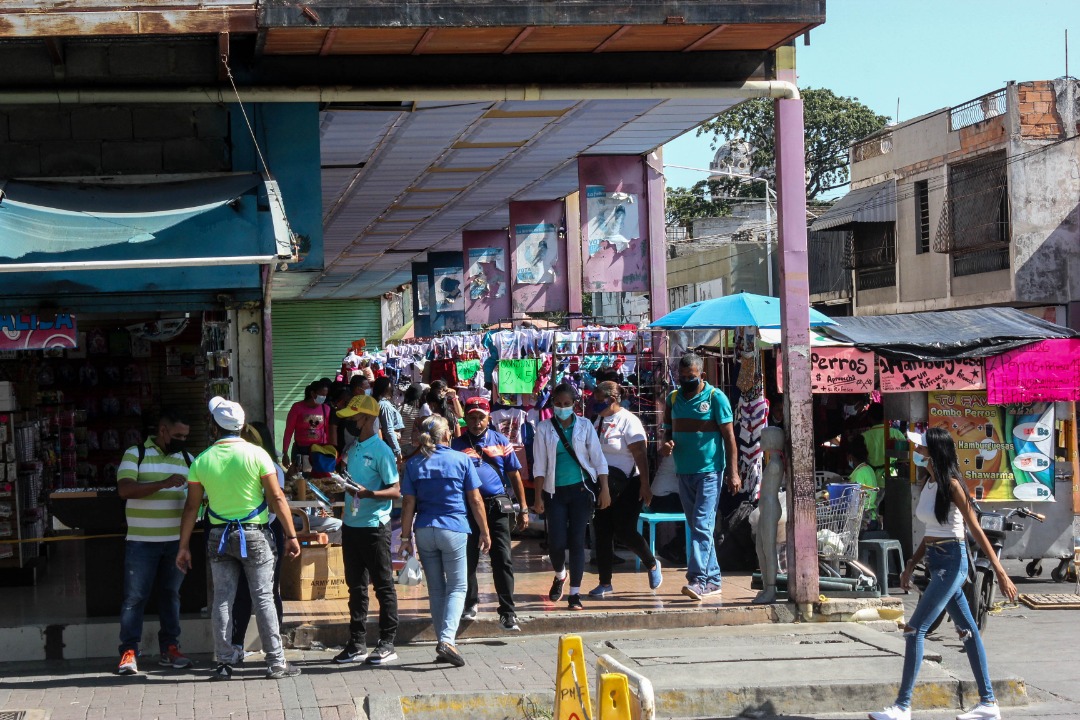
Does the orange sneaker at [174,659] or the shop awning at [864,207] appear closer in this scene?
the orange sneaker at [174,659]

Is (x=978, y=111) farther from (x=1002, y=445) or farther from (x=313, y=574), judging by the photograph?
(x=313, y=574)

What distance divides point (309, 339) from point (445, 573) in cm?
2294

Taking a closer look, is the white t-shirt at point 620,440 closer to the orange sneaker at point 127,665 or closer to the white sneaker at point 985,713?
the white sneaker at point 985,713

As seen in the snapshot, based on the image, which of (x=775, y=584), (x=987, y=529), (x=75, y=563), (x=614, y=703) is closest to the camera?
(x=614, y=703)

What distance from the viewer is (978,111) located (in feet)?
91.6

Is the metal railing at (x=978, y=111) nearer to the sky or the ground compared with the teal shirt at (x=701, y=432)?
nearer to the sky

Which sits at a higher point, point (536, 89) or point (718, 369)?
point (536, 89)

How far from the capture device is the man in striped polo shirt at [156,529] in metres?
8.70

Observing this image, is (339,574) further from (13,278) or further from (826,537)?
(826,537)

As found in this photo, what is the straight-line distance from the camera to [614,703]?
17.2ft

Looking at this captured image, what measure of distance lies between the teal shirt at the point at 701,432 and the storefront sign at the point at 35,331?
16.9 ft

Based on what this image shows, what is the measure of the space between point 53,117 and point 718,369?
333 inches

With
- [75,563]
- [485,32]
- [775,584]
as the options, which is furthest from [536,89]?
[75,563]

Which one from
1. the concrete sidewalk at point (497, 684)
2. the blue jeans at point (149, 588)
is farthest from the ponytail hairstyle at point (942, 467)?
the blue jeans at point (149, 588)
